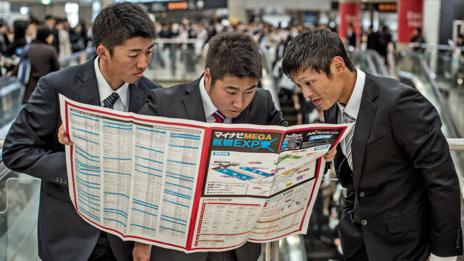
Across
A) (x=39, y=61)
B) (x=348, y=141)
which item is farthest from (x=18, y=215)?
(x=39, y=61)

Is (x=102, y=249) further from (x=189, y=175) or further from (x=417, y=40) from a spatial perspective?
(x=417, y=40)

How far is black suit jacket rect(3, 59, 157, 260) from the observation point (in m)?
2.78

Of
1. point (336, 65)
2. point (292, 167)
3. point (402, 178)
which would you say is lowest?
point (402, 178)

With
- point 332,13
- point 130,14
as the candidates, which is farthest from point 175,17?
point 130,14

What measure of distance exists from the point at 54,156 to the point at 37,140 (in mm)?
115

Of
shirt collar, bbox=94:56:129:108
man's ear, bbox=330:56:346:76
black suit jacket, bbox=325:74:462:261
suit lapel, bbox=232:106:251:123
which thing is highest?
man's ear, bbox=330:56:346:76

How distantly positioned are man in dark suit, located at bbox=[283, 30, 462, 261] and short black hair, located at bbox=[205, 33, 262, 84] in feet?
0.62

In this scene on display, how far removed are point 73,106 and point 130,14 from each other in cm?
63

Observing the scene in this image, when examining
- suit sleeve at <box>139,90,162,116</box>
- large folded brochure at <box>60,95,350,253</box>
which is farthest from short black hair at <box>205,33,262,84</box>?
large folded brochure at <box>60,95,350,253</box>

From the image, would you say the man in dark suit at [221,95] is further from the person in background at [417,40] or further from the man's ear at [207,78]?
the person in background at [417,40]

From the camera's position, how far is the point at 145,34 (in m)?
2.96

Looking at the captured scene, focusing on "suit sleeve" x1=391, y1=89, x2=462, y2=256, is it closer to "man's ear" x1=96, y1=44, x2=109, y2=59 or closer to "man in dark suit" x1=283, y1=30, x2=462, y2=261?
"man in dark suit" x1=283, y1=30, x2=462, y2=261

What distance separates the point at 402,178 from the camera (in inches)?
109

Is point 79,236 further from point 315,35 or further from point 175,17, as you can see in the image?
point 175,17
